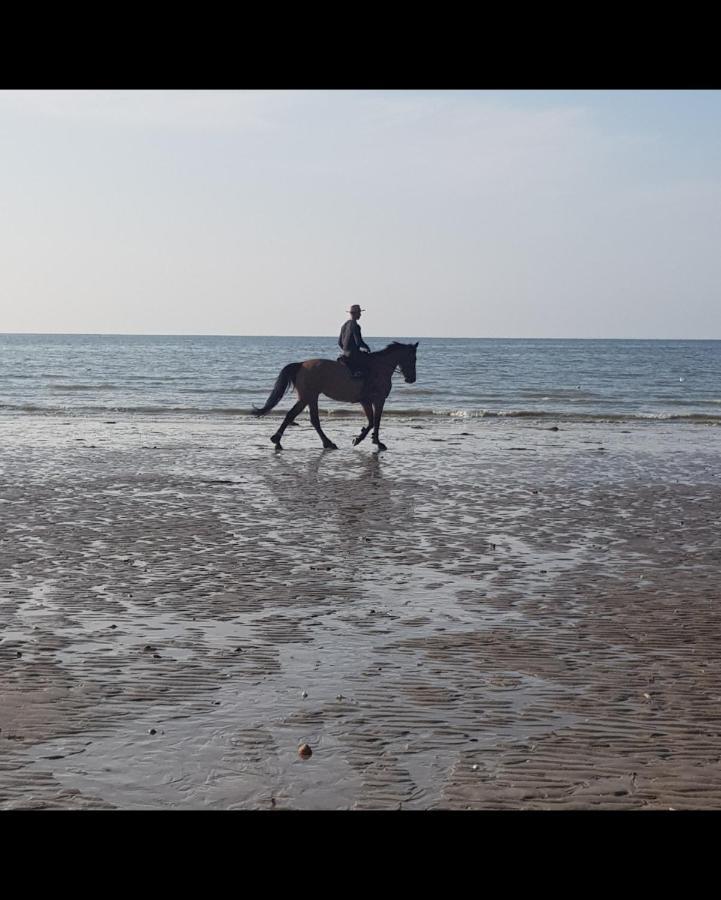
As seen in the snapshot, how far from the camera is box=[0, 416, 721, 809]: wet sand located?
170 inches

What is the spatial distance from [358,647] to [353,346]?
12.8 meters

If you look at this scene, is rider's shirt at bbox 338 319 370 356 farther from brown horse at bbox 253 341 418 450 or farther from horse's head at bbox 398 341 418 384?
horse's head at bbox 398 341 418 384

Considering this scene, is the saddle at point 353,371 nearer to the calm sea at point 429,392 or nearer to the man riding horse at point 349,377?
the man riding horse at point 349,377

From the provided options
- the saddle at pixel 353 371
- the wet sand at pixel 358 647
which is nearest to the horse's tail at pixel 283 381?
the saddle at pixel 353 371

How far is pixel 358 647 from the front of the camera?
6.38 meters

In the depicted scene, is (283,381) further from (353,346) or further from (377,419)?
(377,419)

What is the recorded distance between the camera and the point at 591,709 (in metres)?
5.27

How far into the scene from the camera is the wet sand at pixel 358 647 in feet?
14.1

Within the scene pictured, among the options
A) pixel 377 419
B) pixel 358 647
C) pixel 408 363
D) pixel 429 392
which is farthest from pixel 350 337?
pixel 429 392
